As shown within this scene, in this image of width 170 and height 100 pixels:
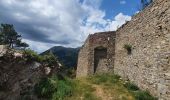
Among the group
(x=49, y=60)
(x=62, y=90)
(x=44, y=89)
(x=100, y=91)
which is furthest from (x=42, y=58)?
(x=100, y=91)

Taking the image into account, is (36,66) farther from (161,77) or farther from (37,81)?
(161,77)

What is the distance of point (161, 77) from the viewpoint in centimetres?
1093

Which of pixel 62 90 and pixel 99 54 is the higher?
pixel 99 54

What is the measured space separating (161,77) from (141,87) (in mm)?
2330

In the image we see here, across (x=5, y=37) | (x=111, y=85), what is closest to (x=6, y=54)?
(x=111, y=85)

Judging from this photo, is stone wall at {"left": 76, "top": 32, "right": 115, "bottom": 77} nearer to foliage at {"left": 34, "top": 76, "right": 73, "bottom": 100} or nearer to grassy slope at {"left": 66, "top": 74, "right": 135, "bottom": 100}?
grassy slope at {"left": 66, "top": 74, "right": 135, "bottom": 100}

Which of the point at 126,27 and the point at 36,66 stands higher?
the point at 126,27

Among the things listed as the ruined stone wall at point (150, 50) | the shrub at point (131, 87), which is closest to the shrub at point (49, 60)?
the shrub at point (131, 87)

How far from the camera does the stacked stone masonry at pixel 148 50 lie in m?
10.9

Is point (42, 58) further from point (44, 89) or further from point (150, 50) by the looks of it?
point (150, 50)

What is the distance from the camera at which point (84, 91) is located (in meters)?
12.4

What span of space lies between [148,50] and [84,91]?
3.38 m

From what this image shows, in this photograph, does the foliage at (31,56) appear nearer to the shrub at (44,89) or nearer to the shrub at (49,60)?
the shrub at (49,60)

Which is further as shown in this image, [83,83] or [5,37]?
[5,37]
